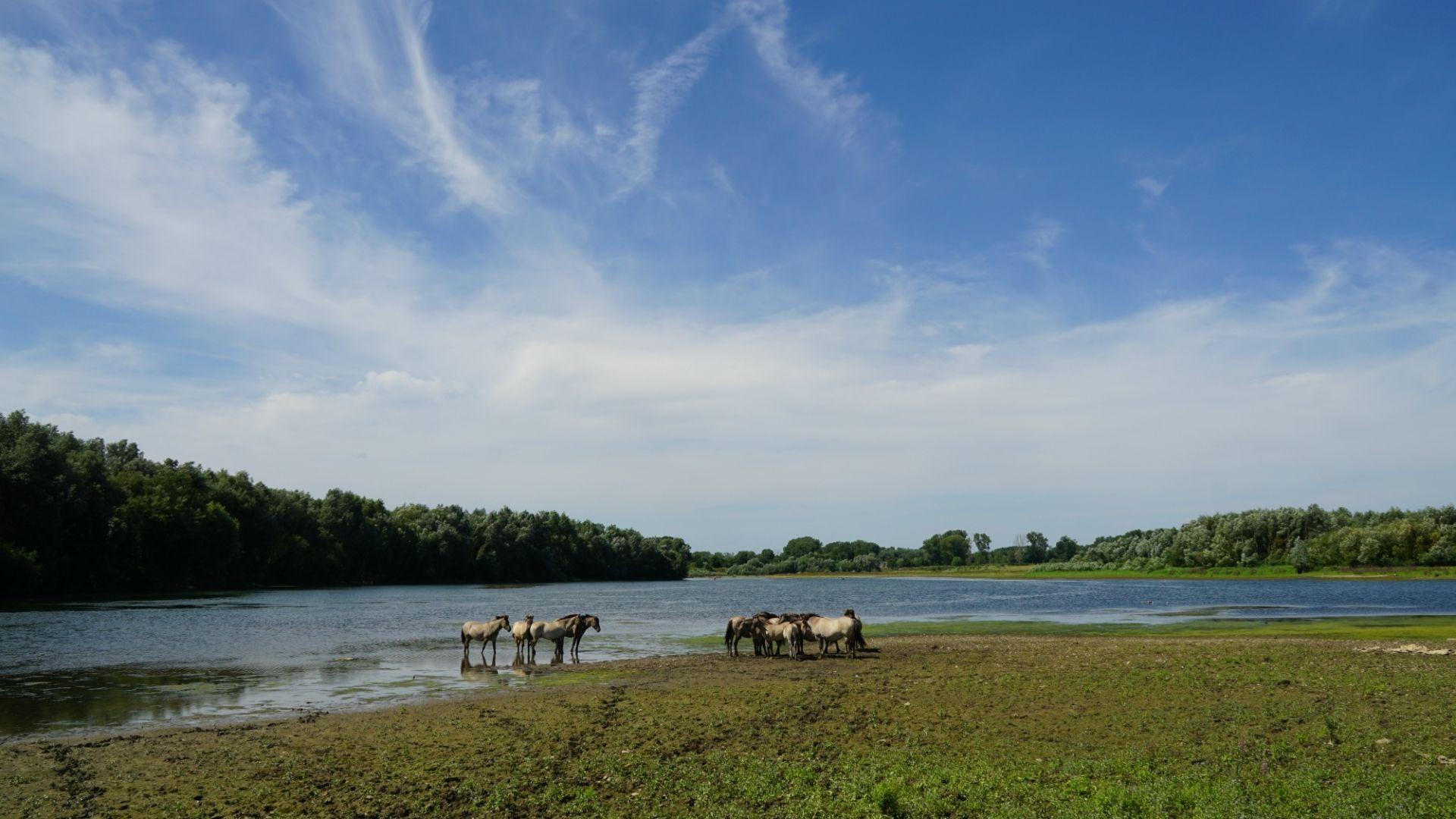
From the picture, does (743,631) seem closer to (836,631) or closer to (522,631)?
(836,631)

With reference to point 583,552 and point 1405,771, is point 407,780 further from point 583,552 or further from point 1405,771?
point 583,552

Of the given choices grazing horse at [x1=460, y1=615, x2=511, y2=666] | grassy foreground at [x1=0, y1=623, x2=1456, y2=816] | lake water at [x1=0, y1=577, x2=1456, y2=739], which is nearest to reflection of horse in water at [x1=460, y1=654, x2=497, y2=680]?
lake water at [x1=0, y1=577, x2=1456, y2=739]

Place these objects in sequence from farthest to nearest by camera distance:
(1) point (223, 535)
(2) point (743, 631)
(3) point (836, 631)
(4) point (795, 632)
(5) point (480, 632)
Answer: (1) point (223, 535) < (5) point (480, 632) < (2) point (743, 631) < (3) point (836, 631) < (4) point (795, 632)

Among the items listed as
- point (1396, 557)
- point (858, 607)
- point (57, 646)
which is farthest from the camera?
point (1396, 557)

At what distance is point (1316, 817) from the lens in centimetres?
909

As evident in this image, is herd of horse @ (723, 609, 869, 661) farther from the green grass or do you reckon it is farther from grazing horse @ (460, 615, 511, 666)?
grazing horse @ (460, 615, 511, 666)

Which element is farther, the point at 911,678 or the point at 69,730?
the point at 911,678

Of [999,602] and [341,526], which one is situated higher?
[341,526]

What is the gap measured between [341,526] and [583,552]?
46.6 metres

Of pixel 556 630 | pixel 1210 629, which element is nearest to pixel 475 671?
pixel 556 630

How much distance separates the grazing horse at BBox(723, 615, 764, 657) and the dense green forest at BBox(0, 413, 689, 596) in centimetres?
5672

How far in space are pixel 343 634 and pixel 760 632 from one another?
2105cm

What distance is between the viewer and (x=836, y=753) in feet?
41.5

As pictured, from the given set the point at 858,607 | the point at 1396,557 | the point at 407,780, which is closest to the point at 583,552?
the point at 858,607
